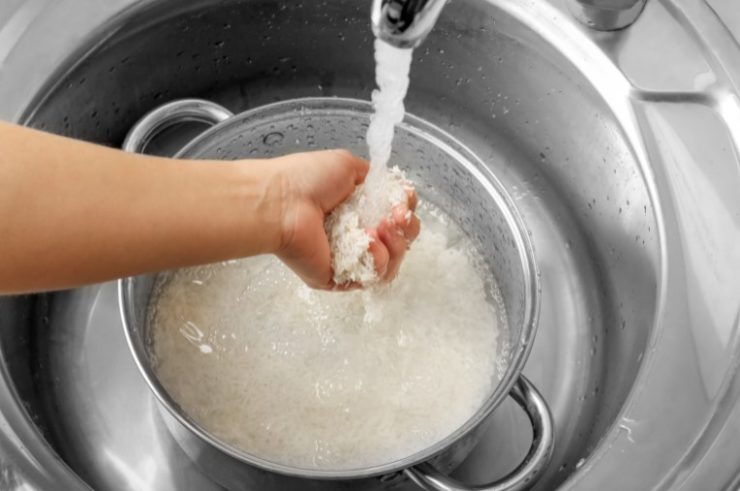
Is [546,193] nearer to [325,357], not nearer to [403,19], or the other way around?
[325,357]

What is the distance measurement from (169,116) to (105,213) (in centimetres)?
25

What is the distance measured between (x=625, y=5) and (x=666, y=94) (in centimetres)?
11

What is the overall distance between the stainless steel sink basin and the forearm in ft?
0.60

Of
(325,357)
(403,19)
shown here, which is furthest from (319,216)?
(403,19)

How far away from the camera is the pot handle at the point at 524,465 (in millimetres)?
659

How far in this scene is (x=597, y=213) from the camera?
0.92 metres

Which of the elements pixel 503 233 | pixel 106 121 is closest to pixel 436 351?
pixel 503 233

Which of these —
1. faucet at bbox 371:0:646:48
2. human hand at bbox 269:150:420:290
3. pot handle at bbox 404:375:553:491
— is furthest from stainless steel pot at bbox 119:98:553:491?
faucet at bbox 371:0:646:48

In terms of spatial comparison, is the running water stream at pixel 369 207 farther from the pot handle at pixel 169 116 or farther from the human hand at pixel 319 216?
the pot handle at pixel 169 116

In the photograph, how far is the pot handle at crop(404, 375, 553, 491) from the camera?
0.66 meters

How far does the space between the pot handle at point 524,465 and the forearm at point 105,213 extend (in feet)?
0.83

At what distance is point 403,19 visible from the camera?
0.50m

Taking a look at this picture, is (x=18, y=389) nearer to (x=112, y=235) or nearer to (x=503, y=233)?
(x=112, y=235)

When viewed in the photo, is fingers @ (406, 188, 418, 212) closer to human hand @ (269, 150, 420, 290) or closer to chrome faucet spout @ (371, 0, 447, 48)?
human hand @ (269, 150, 420, 290)
